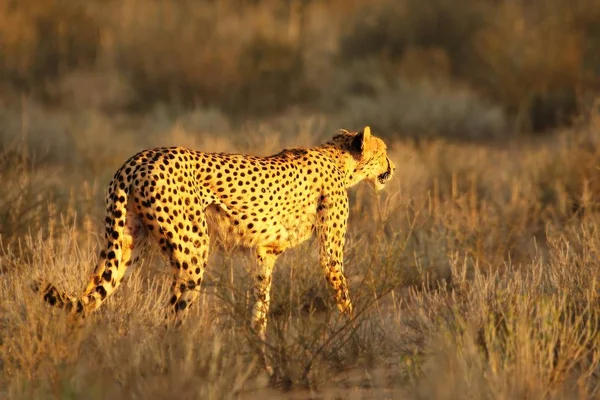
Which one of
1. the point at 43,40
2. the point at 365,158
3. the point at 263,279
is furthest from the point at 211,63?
the point at 263,279

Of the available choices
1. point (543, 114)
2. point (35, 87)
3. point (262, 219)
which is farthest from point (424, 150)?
point (35, 87)

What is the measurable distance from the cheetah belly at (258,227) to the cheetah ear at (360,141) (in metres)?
0.63

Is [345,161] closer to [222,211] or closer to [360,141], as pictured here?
[360,141]

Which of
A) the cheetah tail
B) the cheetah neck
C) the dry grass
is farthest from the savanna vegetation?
the cheetah neck

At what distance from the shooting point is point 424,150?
10.7 m

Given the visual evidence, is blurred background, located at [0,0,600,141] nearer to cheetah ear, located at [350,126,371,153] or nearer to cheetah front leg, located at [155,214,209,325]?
cheetah ear, located at [350,126,371,153]

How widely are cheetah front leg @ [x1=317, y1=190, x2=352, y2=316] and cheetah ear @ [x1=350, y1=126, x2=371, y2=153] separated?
43 centimetres

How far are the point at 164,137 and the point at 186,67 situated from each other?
4241mm

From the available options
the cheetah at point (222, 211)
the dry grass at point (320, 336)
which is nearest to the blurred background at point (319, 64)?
the dry grass at point (320, 336)

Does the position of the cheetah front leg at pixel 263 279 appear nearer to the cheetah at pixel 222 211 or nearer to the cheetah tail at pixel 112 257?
the cheetah at pixel 222 211

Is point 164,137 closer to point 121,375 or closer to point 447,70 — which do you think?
point 447,70

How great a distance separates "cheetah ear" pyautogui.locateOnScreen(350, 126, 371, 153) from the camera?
243 inches

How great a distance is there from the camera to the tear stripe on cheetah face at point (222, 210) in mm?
4832

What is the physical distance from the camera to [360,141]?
6215mm
